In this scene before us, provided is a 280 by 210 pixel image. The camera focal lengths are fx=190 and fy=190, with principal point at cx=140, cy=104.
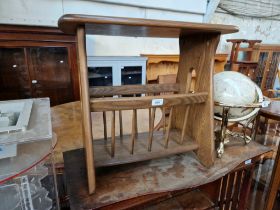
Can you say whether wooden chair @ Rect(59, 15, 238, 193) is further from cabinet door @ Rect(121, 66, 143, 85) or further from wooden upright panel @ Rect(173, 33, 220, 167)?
cabinet door @ Rect(121, 66, 143, 85)

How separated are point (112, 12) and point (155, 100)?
249 cm

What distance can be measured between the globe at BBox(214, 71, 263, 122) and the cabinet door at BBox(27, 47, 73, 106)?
1.82m

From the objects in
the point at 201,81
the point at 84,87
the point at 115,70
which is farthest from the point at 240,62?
the point at 84,87

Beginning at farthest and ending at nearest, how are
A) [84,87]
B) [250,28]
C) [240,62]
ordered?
[250,28], [240,62], [84,87]

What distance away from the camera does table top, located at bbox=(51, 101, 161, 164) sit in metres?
1.11

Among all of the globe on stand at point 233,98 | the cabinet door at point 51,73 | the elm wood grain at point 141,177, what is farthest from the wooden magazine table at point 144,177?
the cabinet door at point 51,73

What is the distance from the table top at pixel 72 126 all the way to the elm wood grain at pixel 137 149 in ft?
1.23

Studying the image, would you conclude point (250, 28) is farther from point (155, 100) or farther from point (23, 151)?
point (23, 151)

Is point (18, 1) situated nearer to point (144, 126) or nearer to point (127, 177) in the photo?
point (144, 126)

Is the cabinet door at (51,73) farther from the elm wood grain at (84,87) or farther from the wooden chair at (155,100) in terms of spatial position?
the elm wood grain at (84,87)

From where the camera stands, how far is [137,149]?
0.70m

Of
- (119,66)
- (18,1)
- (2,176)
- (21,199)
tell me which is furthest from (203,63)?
(18,1)

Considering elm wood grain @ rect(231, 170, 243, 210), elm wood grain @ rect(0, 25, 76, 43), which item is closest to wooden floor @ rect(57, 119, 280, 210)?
elm wood grain @ rect(231, 170, 243, 210)

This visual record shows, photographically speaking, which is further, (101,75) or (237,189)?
(101,75)
